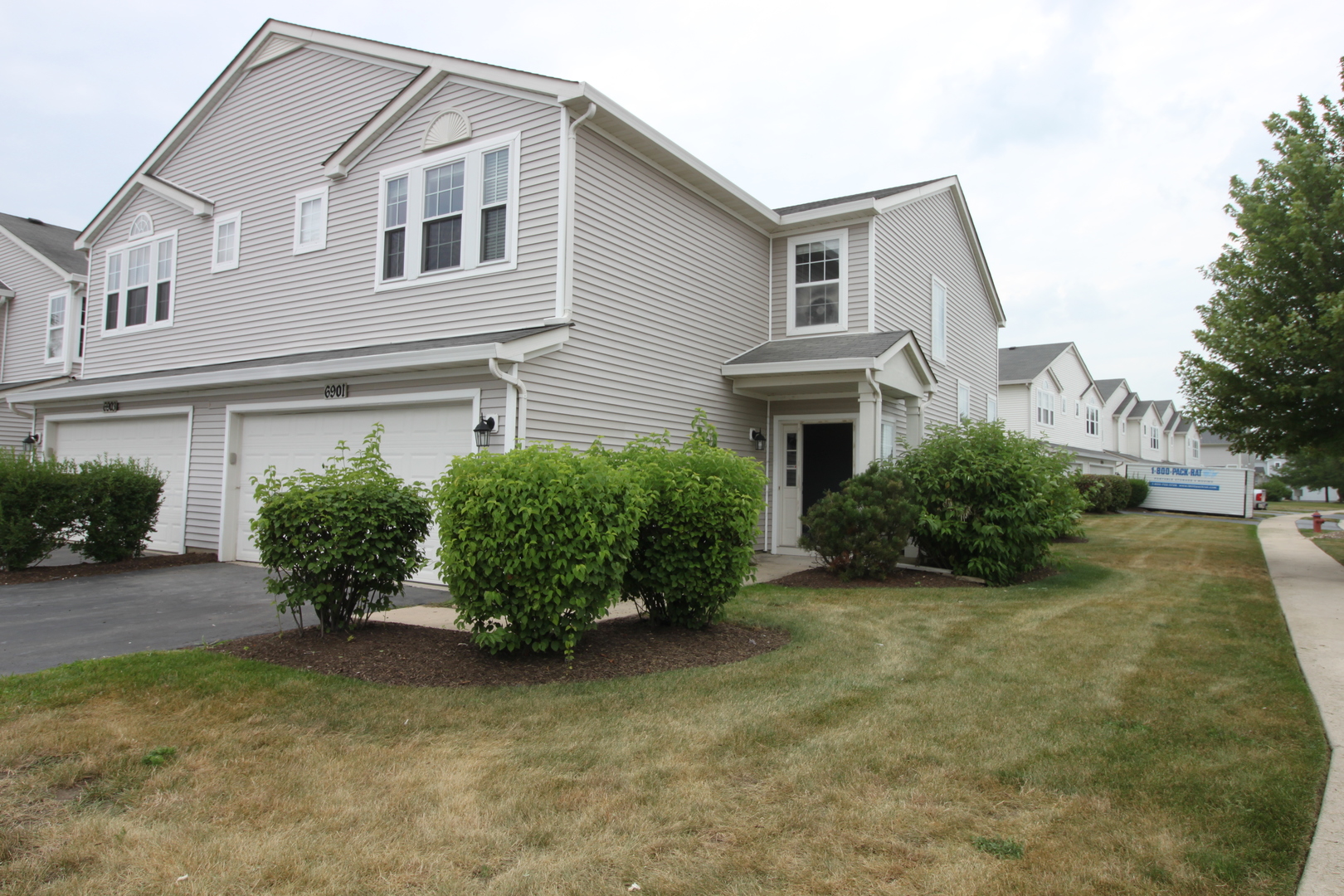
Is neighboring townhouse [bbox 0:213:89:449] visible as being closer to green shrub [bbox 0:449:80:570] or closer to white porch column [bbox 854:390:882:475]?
green shrub [bbox 0:449:80:570]

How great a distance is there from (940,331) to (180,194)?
14.9 meters

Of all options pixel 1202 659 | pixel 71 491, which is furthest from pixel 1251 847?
pixel 71 491

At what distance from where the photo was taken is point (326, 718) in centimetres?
440

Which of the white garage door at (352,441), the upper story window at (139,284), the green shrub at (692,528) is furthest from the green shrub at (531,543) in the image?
the upper story window at (139,284)

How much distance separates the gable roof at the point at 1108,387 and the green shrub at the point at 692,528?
4093 cm

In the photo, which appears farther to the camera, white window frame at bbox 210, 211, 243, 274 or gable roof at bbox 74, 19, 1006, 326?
white window frame at bbox 210, 211, 243, 274

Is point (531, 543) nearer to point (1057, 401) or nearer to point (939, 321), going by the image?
point (939, 321)

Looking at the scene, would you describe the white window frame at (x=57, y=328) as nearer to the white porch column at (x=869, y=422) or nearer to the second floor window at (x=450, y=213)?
the second floor window at (x=450, y=213)

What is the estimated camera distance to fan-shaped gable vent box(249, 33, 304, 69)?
41.0 ft

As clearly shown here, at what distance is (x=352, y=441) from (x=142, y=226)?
8250 millimetres

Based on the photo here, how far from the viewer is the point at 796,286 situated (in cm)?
1360

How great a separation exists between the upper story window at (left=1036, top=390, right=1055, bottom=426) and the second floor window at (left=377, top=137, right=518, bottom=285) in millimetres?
27304

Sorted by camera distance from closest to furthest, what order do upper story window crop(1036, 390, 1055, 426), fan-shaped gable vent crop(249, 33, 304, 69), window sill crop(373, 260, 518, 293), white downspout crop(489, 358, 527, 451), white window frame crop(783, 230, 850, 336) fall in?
1. white downspout crop(489, 358, 527, 451)
2. window sill crop(373, 260, 518, 293)
3. fan-shaped gable vent crop(249, 33, 304, 69)
4. white window frame crop(783, 230, 850, 336)
5. upper story window crop(1036, 390, 1055, 426)

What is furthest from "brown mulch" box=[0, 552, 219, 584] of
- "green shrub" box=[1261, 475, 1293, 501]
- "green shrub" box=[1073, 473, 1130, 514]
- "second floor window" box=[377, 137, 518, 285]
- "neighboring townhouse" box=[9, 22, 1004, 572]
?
"green shrub" box=[1261, 475, 1293, 501]
